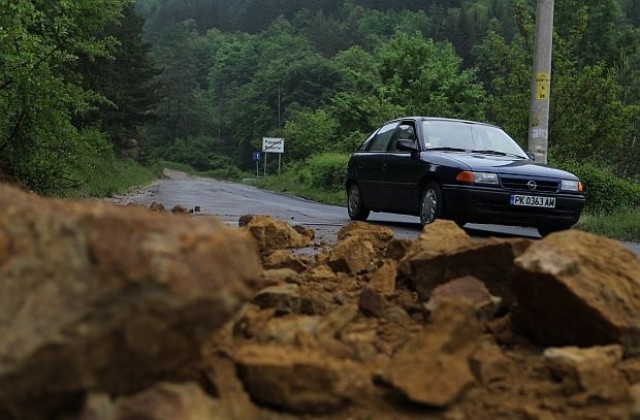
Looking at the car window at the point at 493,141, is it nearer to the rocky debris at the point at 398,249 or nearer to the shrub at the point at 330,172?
the rocky debris at the point at 398,249

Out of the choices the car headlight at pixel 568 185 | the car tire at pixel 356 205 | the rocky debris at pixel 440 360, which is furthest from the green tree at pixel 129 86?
the rocky debris at pixel 440 360

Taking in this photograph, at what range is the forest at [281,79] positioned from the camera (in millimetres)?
11359

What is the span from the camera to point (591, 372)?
2.68m

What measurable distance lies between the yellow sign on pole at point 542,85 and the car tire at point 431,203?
164 inches

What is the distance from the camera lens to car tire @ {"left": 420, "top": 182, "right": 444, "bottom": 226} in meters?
10.5

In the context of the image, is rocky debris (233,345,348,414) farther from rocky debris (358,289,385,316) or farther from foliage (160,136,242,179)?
foliage (160,136,242,179)

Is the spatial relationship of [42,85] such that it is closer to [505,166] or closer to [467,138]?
[467,138]

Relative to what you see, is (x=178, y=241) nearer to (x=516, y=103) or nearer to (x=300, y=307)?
(x=300, y=307)

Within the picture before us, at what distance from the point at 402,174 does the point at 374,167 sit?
3.36ft

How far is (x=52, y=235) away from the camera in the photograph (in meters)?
2.08

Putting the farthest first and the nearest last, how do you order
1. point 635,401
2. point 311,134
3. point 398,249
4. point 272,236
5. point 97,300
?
point 311,134
point 272,236
point 398,249
point 635,401
point 97,300

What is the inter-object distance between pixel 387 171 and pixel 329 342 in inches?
368

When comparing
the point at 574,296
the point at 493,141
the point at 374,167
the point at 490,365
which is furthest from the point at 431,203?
the point at 490,365

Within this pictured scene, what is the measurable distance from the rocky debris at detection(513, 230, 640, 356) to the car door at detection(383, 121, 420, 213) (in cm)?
791
